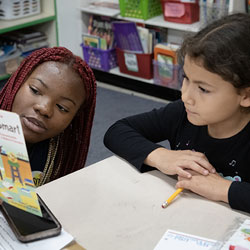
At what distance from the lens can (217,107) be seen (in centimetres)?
109

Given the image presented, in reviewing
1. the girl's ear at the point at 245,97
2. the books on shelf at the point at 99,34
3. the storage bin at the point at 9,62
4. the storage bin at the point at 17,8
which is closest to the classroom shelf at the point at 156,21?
the books on shelf at the point at 99,34

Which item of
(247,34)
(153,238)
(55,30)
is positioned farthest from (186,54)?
(55,30)

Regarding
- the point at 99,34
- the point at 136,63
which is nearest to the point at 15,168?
the point at 136,63

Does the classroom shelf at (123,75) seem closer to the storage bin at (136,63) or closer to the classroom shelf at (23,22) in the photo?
the storage bin at (136,63)

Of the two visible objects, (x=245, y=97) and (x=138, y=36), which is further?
(x=138, y=36)

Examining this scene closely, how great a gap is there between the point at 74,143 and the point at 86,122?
8 centimetres

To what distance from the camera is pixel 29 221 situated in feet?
2.97

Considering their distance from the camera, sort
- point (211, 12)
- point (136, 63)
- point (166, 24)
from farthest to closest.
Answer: point (136, 63)
point (166, 24)
point (211, 12)

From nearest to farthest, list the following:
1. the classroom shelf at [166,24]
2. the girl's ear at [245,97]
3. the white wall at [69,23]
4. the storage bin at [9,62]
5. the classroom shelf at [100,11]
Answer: the girl's ear at [245,97] → the classroom shelf at [166,24] → the storage bin at [9,62] → the classroom shelf at [100,11] → the white wall at [69,23]

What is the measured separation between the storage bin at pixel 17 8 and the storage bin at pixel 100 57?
19.0 inches

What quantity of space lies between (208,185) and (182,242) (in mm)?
205

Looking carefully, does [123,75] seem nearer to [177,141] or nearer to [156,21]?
[156,21]

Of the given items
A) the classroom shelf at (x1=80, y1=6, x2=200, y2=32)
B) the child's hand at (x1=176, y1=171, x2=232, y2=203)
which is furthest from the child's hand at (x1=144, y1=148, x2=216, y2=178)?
the classroom shelf at (x1=80, y1=6, x2=200, y2=32)

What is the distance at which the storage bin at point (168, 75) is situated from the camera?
122 inches
